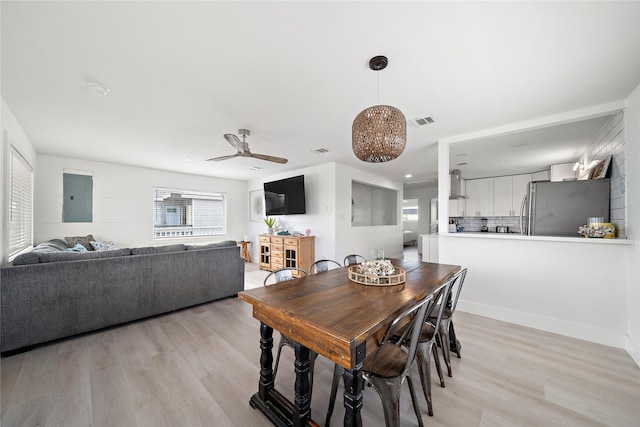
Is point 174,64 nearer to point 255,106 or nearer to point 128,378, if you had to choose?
point 255,106

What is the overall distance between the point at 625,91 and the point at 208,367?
15.0ft

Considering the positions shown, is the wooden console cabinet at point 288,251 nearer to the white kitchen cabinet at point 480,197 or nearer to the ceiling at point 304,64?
the ceiling at point 304,64

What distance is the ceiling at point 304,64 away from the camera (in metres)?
1.39

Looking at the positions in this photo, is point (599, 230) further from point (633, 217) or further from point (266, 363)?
point (266, 363)

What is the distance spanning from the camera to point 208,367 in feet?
6.73

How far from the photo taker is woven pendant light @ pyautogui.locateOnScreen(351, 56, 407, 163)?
1699mm

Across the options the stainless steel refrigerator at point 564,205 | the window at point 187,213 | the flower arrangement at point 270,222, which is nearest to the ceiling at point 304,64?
the stainless steel refrigerator at point 564,205

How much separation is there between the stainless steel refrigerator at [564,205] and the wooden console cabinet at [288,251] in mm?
3778

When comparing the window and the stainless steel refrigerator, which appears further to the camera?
the window

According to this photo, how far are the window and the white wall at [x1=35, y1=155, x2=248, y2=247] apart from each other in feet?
0.57

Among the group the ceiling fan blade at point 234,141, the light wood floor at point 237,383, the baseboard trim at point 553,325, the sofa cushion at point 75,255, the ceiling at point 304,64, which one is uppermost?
the ceiling at point 304,64

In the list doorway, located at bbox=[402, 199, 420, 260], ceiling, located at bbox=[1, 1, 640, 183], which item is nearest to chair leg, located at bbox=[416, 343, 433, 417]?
ceiling, located at bbox=[1, 1, 640, 183]

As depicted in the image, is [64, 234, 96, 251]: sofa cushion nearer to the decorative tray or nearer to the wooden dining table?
the wooden dining table

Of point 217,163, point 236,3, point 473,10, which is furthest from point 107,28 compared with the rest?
point 217,163
